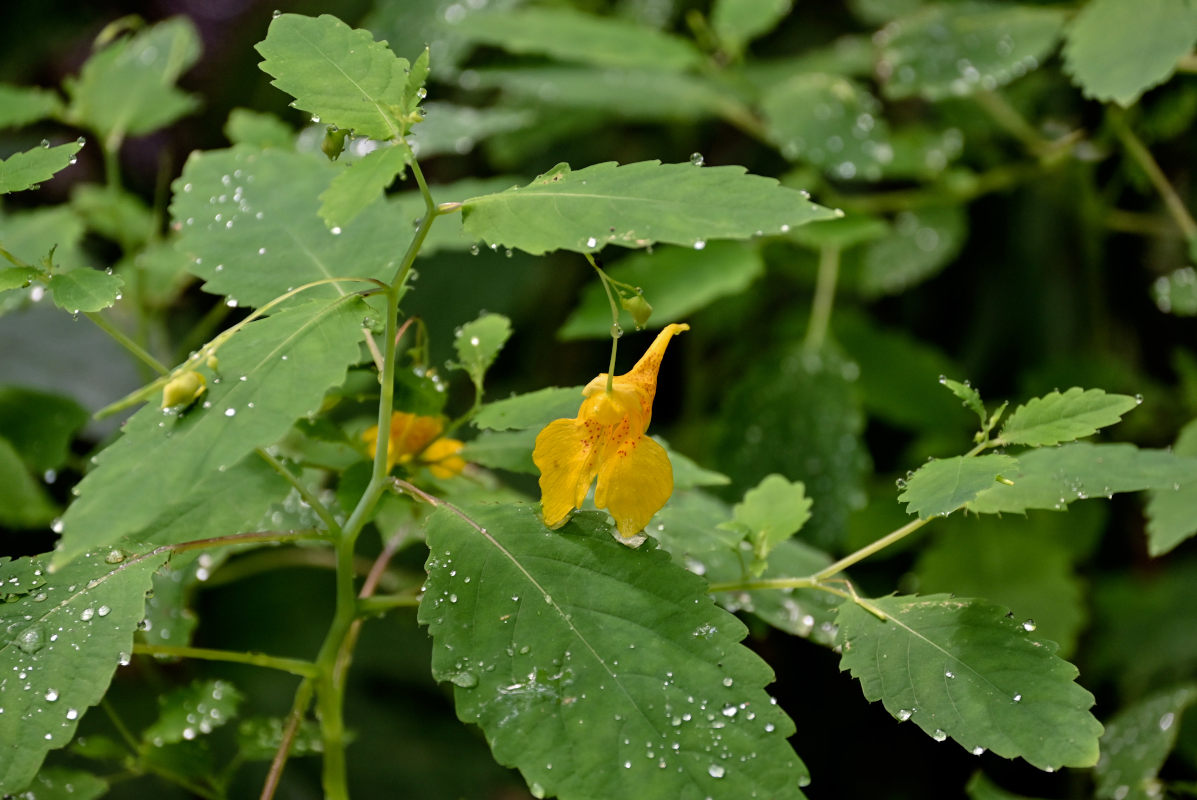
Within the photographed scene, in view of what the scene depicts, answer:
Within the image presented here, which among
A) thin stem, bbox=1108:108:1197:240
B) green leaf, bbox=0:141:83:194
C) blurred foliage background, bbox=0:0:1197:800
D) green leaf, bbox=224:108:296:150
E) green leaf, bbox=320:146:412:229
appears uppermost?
green leaf, bbox=320:146:412:229

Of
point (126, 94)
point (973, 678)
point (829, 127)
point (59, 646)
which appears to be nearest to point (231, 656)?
point (59, 646)

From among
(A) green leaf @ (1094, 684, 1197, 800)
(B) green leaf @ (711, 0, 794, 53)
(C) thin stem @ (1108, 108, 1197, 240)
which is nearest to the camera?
(A) green leaf @ (1094, 684, 1197, 800)

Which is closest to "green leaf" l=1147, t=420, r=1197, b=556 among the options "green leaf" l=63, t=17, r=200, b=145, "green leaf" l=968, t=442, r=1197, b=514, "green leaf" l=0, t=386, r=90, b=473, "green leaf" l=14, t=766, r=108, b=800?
"green leaf" l=968, t=442, r=1197, b=514

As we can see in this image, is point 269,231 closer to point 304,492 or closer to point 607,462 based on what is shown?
point 304,492

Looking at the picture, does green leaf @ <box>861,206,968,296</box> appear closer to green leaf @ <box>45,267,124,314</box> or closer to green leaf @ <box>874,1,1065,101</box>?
green leaf @ <box>874,1,1065,101</box>

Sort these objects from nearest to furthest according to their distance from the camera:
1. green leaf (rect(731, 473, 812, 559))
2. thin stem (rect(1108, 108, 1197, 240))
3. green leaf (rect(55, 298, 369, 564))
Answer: green leaf (rect(55, 298, 369, 564))
green leaf (rect(731, 473, 812, 559))
thin stem (rect(1108, 108, 1197, 240))

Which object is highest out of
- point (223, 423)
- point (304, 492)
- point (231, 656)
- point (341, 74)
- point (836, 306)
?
point (341, 74)
